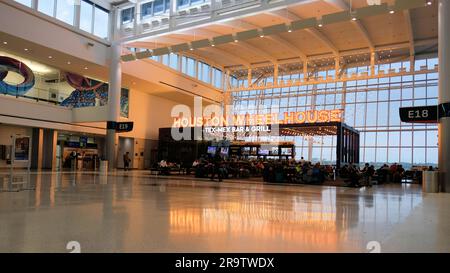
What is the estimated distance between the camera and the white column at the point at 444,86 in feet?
41.3

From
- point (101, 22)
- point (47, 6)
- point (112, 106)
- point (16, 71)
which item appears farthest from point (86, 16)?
point (112, 106)

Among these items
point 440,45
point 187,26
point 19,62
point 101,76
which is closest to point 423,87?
point 440,45

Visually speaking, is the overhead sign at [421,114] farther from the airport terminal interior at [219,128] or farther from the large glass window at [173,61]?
the large glass window at [173,61]

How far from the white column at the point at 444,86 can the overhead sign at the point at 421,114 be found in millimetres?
456

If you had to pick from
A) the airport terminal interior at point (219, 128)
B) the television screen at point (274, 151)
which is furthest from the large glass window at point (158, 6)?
the television screen at point (274, 151)

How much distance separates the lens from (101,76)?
2666 cm

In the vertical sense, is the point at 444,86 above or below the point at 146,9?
below

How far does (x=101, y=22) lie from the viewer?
2480 cm

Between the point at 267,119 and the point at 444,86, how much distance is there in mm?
13095

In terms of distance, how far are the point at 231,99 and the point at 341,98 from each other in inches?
433

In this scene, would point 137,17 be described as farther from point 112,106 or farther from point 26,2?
point 26,2

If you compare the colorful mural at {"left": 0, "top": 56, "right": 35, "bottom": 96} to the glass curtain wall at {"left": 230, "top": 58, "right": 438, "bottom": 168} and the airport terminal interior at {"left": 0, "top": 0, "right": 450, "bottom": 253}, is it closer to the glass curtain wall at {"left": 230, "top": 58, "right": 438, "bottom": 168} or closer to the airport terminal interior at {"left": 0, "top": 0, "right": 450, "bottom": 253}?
the airport terminal interior at {"left": 0, "top": 0, "right": 450, "bottom": 253}

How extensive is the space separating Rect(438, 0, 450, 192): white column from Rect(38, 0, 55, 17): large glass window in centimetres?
2004

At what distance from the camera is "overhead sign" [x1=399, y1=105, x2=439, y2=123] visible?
13.4 m
